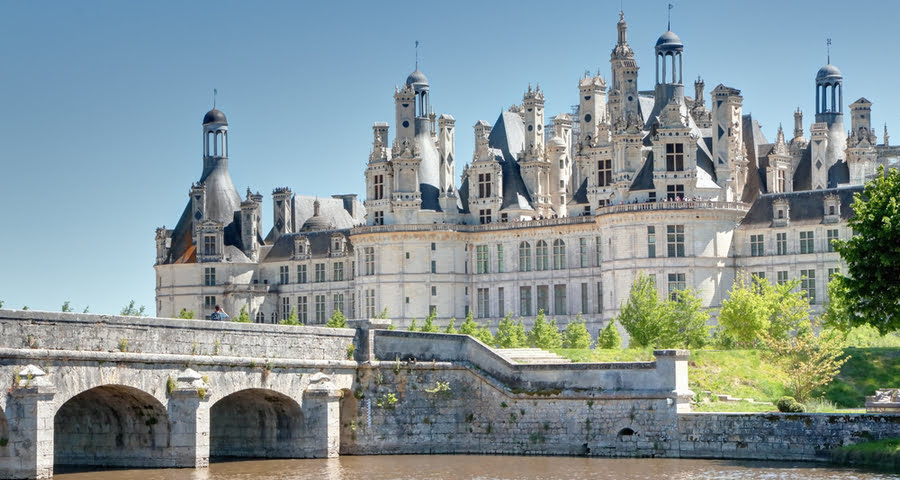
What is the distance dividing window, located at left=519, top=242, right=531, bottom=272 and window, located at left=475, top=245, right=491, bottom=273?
80.5 inches

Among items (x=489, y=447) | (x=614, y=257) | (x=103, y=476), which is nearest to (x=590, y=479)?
(x=489, y=447)

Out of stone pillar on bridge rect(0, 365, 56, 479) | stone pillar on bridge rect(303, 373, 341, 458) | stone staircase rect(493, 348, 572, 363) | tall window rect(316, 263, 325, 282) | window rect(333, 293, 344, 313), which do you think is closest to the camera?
stone pillar on bridge rect(0, 365, 56, 479)

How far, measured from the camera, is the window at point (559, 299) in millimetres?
86875

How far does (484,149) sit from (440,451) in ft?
133

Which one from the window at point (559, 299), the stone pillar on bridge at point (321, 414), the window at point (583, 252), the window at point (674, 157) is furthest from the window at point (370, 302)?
the stone pillar on bridge at point (321, 414)

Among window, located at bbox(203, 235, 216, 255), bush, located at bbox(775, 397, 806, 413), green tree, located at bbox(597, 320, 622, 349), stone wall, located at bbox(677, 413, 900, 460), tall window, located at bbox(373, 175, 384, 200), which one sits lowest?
stone wall, located at bbox(677, 413, 900, 460)

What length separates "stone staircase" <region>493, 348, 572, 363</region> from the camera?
176 feet

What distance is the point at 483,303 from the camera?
89.9m

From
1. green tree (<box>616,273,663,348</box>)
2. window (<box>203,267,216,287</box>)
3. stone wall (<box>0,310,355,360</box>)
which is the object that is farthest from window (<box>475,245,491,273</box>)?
stone wall (<box>0,310,355,360</box>)

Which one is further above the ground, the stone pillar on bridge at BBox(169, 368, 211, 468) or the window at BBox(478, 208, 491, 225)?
the window at BBox(478, 208, 491, 225)

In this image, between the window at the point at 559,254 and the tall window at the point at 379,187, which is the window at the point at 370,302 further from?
the window at the point at 559,254

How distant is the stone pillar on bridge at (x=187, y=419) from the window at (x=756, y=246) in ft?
139

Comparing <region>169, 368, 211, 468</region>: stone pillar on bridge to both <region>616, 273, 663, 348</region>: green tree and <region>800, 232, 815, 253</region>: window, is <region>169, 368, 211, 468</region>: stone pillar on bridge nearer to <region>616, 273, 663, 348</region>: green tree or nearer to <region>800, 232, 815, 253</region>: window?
<region>616, 273, 663, 348</region>: green tree

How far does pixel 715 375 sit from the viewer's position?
56.3 metres
